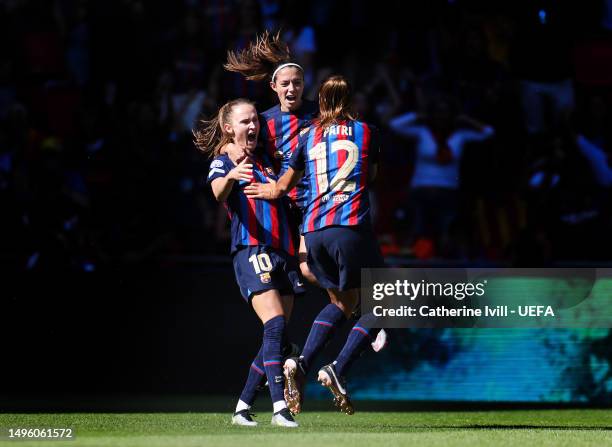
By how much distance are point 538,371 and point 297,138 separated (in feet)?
9.29

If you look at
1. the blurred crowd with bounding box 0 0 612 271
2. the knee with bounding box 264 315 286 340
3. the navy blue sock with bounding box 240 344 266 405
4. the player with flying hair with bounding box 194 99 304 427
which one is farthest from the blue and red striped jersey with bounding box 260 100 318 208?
the blurred crowd with bounding box 0 0 612 271

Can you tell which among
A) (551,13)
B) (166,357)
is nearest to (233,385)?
(166,357)

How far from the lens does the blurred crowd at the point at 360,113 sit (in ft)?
37.5

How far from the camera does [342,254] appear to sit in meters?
7.17

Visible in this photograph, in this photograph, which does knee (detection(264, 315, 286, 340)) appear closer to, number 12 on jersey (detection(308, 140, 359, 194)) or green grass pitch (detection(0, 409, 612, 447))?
green grass pitch (detection(0, 409, 612, 447))

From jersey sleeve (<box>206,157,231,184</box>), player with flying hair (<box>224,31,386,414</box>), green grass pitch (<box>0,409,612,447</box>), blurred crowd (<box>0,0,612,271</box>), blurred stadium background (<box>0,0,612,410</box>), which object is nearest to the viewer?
green grass pitch (<box>0,409,612,447</box>)

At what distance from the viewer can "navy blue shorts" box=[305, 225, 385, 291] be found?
7.17 metres

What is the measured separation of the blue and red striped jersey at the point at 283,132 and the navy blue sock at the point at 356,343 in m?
0.90

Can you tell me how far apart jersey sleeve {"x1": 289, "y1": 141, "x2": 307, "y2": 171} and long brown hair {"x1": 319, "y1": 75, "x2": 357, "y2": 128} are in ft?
0.55

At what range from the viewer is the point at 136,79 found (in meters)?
12.9

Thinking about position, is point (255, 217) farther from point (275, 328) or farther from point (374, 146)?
point (374, 146)

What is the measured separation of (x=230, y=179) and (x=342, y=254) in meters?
0.75

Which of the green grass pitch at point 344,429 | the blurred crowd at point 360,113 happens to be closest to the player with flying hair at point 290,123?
the green grass pitch at point 344,429

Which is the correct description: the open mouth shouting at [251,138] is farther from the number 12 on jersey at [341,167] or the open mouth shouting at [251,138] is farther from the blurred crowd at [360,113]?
the blurred crowd at [360,113]
